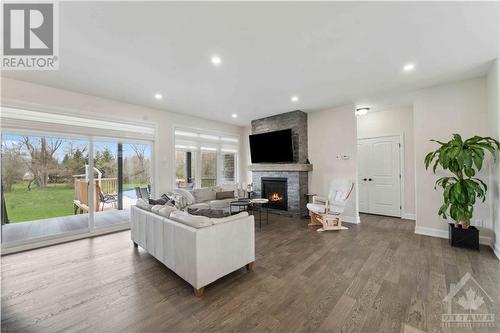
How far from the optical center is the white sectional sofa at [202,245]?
6.94 feet

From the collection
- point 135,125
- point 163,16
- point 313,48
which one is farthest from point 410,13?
point 135,125

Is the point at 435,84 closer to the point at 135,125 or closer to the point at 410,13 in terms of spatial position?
the point at 410,13

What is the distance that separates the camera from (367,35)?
2324mm

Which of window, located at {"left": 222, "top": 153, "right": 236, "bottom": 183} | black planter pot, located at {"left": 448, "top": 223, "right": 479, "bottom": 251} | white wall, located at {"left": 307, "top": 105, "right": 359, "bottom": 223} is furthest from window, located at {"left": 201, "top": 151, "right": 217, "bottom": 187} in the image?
black planter pot, located at {"left": 448, "top": 223, "right": 479, "bottom": 251}

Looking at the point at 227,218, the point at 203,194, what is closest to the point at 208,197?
the point at 203,194

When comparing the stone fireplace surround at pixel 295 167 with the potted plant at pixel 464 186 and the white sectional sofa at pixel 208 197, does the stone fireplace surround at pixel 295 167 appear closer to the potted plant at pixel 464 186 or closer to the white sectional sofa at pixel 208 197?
the white sectional sofa at pixel 208 197

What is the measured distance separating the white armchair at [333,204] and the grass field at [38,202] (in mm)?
5203

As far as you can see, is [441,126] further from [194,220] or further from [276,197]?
[194,220]

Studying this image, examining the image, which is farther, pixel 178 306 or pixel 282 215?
pixel 282 215

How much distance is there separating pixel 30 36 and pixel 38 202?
10.0 ft

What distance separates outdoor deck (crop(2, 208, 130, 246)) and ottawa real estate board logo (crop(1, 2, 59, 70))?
8.95ft

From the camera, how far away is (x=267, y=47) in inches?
100

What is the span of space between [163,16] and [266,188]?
499 centimetres

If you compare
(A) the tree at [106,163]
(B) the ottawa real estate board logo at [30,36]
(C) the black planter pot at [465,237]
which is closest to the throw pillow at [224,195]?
(A) the tree at [106,163]
